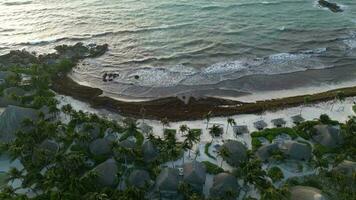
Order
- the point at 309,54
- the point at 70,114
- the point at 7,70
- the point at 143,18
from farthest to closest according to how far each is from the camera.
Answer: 1. the point at 143,18
2. the point at 309,54
3. the point at 7,70
4. the point at 70,114

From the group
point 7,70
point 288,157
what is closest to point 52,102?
point 7,70

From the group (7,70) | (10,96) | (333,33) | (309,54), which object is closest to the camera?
(10,96)

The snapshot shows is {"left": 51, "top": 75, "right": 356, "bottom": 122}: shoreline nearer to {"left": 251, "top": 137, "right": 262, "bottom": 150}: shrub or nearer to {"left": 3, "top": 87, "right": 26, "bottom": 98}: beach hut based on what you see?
{"left": 3, "top": 87, "right": 26, "bottom": 98}: beach hut

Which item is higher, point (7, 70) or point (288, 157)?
point (7, 70)

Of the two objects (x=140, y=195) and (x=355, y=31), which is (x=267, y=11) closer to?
(x=355, y=31)

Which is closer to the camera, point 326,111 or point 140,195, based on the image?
point 140,195

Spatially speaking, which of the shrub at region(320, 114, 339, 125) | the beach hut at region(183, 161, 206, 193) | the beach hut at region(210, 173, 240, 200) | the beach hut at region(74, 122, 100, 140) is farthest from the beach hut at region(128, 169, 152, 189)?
the shrub at region(320, 114, 339, 125)

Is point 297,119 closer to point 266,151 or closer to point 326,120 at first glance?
point 326,120

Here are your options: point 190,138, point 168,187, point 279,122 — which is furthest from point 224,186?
point 279,122
